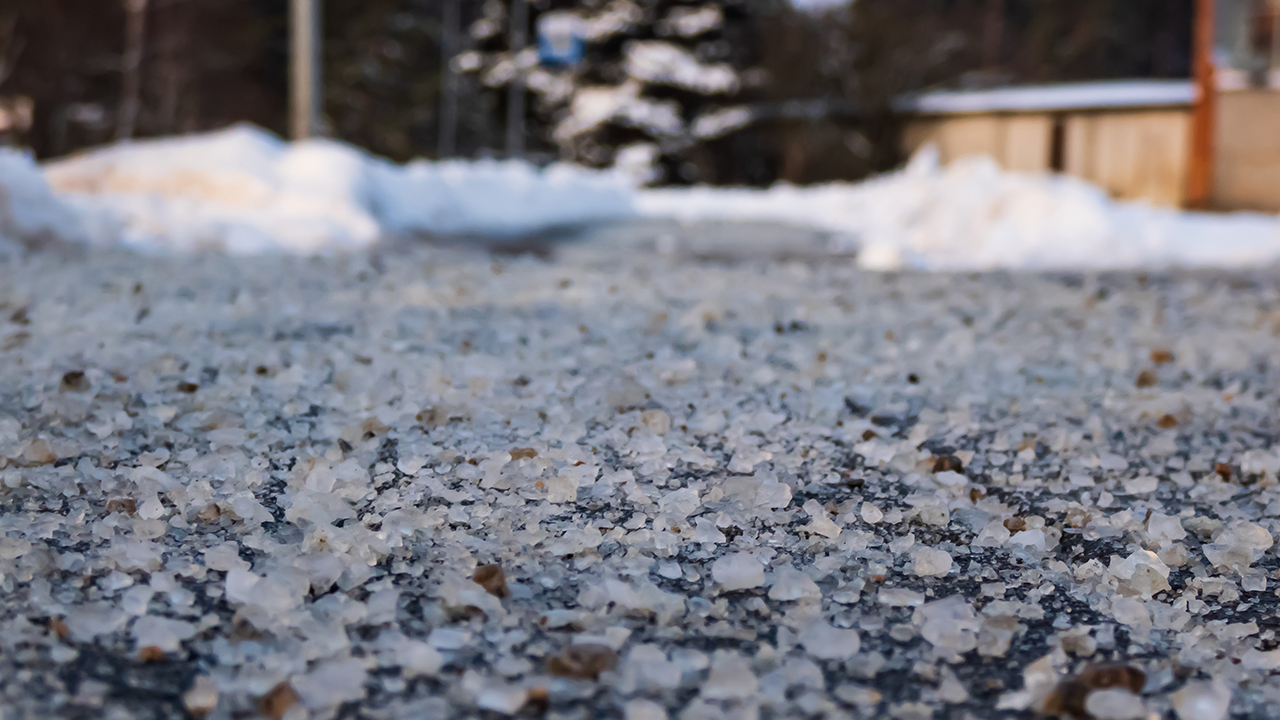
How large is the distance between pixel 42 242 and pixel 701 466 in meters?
4.51

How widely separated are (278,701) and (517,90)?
68.8ft

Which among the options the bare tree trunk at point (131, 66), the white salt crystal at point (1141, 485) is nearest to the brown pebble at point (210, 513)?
the white salt crystal at point (1141, 485)

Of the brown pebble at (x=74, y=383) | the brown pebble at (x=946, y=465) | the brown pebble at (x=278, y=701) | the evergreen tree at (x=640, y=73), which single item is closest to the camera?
the brown pebble at (x=278, y=701)

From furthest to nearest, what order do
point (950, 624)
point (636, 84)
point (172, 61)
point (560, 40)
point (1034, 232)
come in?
1. point (636, 84)
2. point (560, 40)
3. point (172, 61)
4. point (1034, 232)
5. point (950, 624)

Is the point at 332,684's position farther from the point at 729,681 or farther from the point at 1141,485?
the point at 1141,485

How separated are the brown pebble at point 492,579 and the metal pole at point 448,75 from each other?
68.8ft

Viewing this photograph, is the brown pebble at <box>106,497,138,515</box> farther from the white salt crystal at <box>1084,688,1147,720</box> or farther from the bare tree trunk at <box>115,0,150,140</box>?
the bare tree trunk at <box>115,0,150,140</box>

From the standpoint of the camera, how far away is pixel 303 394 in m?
2.29

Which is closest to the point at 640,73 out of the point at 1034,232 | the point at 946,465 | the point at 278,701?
the point at 1034,232

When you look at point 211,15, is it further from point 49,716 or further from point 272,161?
point 49,716

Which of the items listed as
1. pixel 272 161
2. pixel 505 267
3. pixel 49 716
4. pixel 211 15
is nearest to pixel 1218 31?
pixel 505 267

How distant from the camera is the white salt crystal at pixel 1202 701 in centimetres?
108

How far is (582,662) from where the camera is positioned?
1.15 meters

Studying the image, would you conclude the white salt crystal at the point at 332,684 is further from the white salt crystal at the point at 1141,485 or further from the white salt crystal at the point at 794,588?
the white salt crystal at the point at 1141,485
